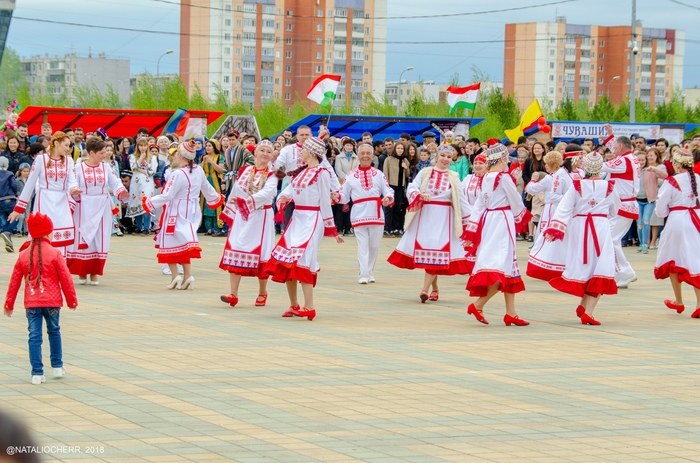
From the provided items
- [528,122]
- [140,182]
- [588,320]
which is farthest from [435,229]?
[528,122]

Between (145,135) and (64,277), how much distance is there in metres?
16.4

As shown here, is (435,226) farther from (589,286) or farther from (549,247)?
(589,286)

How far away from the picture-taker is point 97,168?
1516cm

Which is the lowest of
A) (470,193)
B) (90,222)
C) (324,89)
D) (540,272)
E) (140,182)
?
(540,272)

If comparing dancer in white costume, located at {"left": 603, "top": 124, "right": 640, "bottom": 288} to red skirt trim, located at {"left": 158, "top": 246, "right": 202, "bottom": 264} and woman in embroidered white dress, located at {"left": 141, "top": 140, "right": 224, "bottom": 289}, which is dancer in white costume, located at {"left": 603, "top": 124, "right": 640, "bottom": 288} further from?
red skirt trim, located at {"left": 158, "top": 246, "right": 202, "bottom": 264}

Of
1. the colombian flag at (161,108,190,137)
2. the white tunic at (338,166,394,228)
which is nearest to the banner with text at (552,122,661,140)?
the colombian flag at (161,108,190,137)

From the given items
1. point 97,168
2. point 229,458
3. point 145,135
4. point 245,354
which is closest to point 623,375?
point 245,354

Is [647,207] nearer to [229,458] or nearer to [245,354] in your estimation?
[245,354]

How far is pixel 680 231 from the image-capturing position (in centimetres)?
1323

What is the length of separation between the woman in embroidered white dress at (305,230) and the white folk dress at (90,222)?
362 centimetres

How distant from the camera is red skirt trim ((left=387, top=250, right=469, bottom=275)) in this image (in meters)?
14.1

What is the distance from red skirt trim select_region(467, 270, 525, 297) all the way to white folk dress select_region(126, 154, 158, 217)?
12691mm

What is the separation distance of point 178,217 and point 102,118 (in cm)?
1596

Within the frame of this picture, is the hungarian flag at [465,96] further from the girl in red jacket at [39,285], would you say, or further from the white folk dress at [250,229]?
the girl in red jacket at [39,285]
